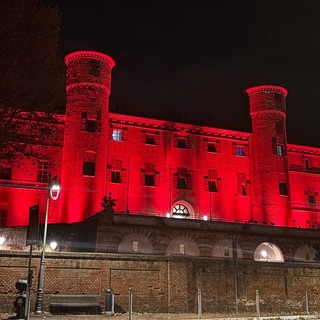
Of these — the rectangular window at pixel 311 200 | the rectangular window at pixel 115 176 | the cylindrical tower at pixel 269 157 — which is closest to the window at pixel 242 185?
the cylindrical tower at pixel 269 157

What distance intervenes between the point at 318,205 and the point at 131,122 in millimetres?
23293

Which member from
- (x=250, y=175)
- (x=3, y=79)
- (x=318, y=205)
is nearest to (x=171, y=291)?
(x=3, y=79)

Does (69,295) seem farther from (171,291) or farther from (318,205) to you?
(318,205)

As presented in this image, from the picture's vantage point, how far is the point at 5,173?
1700 inches

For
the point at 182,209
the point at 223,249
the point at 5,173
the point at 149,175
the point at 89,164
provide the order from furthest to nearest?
the point at 182,209 → the point at 149,175 → the point at 5,173 → the point at 89,164 → the point at 223,249

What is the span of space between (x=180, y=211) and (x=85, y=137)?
477 inches

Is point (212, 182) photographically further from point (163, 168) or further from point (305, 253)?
point (305, 253)

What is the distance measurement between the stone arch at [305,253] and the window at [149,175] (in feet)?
48.4

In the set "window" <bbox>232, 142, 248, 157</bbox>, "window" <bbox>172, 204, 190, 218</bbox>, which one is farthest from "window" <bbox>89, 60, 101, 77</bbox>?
"window" <bbox>232, 142, 248, 157</bbox>

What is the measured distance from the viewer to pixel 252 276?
2489 centimetres

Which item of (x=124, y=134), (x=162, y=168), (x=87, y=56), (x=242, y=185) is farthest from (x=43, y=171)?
(x=242, y=185)

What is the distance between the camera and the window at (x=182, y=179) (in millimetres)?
48281

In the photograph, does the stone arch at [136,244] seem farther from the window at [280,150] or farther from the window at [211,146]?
the window at [280,150]

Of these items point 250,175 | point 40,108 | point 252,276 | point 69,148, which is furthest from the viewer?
point 250,175
